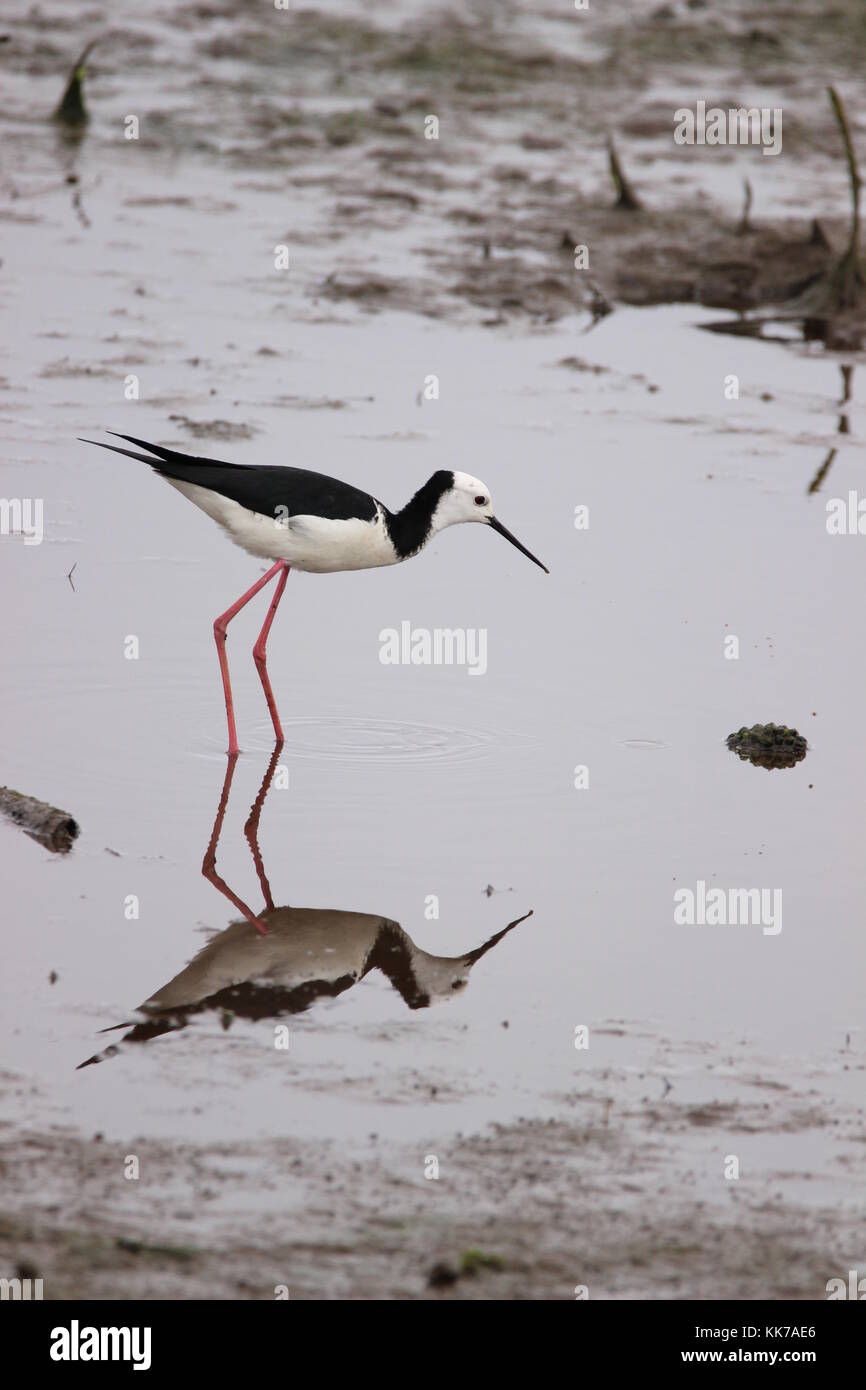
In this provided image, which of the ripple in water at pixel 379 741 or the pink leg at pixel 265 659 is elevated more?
the pink leg at pixel 265 659

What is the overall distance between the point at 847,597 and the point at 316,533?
3.20 meters

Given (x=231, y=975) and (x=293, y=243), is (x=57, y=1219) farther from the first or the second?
(x=293, y=243)

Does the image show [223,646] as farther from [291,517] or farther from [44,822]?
[44,822]

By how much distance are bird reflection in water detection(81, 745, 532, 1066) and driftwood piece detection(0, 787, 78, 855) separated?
0.54m

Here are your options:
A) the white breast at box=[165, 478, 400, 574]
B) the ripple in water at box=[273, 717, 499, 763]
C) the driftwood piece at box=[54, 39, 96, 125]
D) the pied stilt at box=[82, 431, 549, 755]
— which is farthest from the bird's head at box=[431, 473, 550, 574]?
the driftwood piece at box=[54, 39, 96, 125]

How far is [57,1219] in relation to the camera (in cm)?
504

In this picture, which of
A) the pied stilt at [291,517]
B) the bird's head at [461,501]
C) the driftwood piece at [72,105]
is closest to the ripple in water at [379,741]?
the pied stilt at [291,517]

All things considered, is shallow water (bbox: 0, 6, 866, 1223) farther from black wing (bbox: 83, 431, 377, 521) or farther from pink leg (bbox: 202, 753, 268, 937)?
black wing (bbox: 83, 431, 377, 521)

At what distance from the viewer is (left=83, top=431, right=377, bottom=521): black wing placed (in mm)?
8500

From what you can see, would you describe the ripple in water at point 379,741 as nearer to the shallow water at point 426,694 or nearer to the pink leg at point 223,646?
the shallow water at point 426,694

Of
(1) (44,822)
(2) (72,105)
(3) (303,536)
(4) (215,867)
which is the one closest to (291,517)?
(3) (303,536)

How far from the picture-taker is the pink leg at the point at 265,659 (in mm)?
8578

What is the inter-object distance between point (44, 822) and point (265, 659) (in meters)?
1.98

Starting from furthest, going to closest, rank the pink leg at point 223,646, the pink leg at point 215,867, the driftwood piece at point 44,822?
the pink leg at point 223,646
the driftwood piece at point 44,822
the pink leg at point 215,867
